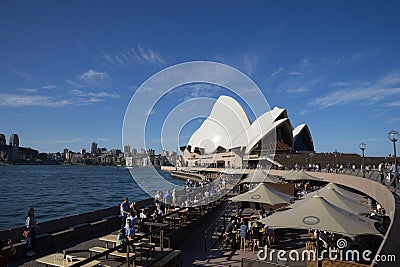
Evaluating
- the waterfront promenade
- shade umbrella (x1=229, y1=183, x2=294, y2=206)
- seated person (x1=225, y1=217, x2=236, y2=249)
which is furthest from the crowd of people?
shade umbrella (x1=229, y1=183, x2=294, y2=206)

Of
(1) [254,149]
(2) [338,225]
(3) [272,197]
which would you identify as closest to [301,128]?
(1) [254,149]

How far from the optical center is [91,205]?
30422mm

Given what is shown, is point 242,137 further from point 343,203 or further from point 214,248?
point 343,203

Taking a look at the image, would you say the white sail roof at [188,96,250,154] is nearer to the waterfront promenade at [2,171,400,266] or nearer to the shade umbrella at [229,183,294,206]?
the shade umbrella at [229,183,294,206]

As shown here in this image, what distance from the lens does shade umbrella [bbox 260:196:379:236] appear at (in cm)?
644

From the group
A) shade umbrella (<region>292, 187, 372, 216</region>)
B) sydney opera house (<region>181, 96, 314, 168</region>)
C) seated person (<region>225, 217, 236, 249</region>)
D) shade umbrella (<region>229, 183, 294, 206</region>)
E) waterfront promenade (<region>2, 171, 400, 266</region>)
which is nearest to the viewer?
waterfront promenade (<region>2, 171, 400, 266</region>)

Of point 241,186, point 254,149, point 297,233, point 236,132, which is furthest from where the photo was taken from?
point 236,132

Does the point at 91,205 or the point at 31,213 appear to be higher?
the point at 31,213

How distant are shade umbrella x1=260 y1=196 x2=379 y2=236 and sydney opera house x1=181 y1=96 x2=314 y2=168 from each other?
45721 millimetres

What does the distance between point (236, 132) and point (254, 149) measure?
1347 centimetres

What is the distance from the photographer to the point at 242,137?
7031cm

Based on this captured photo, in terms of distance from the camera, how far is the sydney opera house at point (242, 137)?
59.1 meters

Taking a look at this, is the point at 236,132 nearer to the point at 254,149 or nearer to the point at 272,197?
the point at 254,149

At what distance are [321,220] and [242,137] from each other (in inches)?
2517
